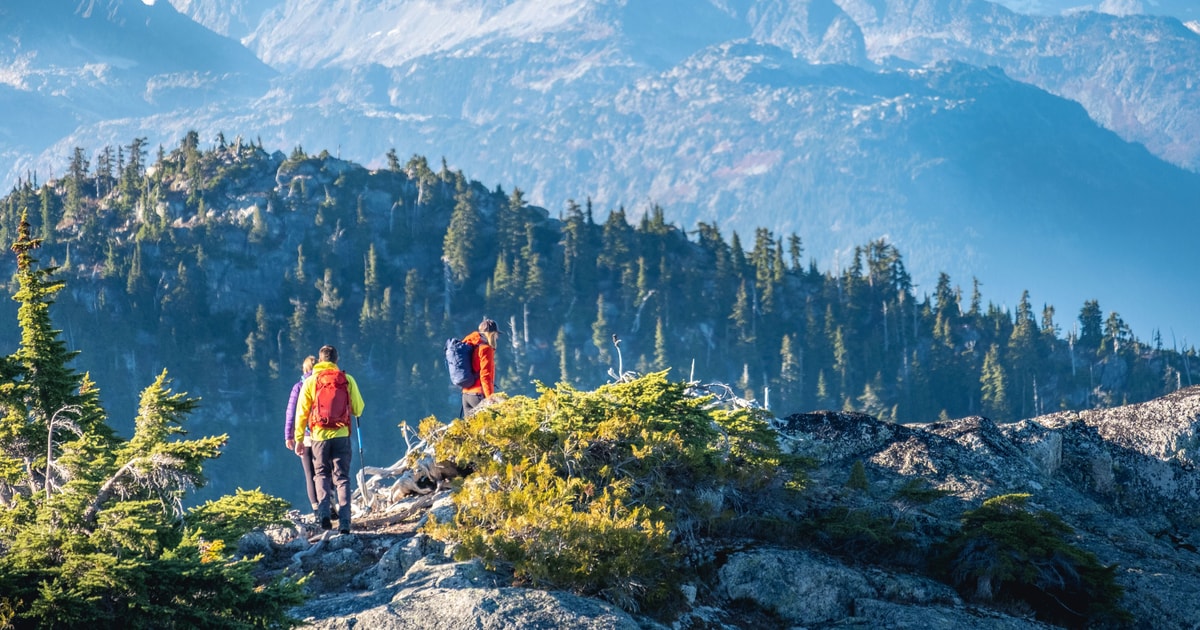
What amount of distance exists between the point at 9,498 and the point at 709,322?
16561cm

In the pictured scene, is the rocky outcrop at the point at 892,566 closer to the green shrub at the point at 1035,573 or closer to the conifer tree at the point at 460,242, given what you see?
the green shrub at the point at 1035,573

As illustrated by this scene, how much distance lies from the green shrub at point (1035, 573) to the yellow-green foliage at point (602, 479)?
9.02 feet

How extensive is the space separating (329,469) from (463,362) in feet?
11.5

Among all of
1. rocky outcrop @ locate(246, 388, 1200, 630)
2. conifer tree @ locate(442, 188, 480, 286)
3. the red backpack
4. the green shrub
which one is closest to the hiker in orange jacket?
the red backpack

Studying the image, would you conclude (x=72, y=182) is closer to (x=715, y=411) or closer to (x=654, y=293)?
(x=654, y=293)

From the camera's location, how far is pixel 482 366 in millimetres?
19734

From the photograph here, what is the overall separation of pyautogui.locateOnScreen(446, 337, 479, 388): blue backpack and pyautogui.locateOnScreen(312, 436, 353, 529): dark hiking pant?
9.99 feet

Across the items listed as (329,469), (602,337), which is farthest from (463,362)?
(602,337)

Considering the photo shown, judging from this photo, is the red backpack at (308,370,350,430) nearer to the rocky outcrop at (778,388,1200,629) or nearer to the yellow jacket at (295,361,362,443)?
the yellow jacket at (295,361,362,443)

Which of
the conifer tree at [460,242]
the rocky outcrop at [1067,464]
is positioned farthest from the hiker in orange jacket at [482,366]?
the conifer tree at [460,242]

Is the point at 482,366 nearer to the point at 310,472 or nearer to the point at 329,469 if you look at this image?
the point at 310,472

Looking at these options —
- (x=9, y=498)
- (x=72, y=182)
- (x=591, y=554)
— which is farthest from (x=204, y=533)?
(x=72, y=182)

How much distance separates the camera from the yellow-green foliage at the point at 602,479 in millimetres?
13180

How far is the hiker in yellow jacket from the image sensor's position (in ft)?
55.2
